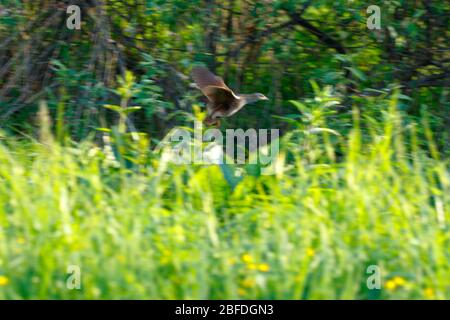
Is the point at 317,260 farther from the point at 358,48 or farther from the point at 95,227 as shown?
the point at 358,48

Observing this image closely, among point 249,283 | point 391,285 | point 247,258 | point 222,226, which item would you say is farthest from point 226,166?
point 391,285

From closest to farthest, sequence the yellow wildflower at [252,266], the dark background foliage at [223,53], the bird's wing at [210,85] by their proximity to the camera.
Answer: the yellow wildflower at [252,266] < the bird's wing at [210,85] < the dark background foliage at [223,53]

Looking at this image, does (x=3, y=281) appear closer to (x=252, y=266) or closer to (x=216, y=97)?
(x=252, y=266)

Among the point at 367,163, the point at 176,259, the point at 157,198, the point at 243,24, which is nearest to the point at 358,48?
the point at 243,24

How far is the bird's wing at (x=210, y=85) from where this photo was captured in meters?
5.57

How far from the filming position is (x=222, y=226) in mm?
4703

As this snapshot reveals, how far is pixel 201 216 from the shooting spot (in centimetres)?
444

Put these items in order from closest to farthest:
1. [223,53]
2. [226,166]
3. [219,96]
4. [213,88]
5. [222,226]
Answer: [222,226]
[226,166]
[213,88]
[219,96]
[223,53]

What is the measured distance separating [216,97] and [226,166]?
29.9 inches

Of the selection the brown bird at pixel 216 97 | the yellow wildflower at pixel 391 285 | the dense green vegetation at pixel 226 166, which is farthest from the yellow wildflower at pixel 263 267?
the brown bird at pixel 216 97

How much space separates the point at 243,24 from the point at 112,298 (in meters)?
3.60

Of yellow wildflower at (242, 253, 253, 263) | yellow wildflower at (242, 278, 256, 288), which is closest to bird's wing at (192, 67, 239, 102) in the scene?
yellow wildflower at (242, 253, 253, 263)

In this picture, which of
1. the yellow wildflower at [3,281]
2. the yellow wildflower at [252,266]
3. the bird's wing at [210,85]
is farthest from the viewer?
the bird's wing at [210,85]

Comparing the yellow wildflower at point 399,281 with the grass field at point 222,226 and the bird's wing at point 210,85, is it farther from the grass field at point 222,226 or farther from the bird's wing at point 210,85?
the bird's wing at point 210,85
